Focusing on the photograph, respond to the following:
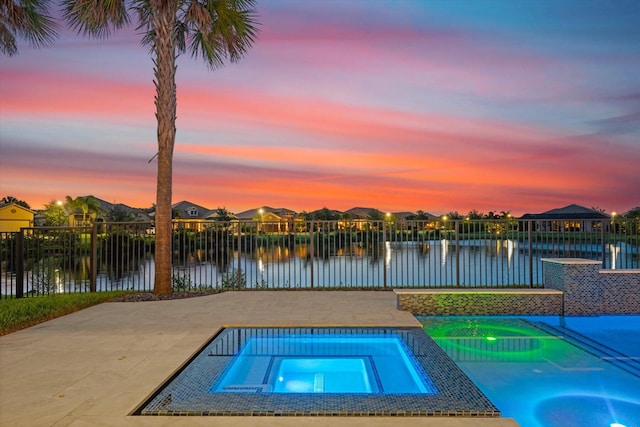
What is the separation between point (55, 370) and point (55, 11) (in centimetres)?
850

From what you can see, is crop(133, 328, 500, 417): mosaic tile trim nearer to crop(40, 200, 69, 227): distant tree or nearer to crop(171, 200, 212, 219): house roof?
crop(40, 200, 69, 227): distant tree

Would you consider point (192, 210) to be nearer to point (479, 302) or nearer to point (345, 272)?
point (345, 272)

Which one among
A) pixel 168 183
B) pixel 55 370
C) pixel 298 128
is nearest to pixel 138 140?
pixel 298 128

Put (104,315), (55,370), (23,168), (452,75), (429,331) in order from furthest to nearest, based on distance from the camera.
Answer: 1. (23,168)
2. (452,75)
3. (104,315)
4. (429,331)
5. (55,370)

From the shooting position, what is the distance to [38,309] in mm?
6277

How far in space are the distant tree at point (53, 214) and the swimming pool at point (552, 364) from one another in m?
56.5

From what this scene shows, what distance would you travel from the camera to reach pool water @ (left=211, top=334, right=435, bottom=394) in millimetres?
3652

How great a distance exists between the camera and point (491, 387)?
13.0 feet

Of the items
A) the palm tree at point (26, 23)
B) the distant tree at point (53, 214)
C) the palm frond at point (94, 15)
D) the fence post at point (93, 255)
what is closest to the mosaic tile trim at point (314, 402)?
the fence post at point (93, 255)

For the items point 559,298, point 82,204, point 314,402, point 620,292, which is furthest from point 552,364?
point 82,204

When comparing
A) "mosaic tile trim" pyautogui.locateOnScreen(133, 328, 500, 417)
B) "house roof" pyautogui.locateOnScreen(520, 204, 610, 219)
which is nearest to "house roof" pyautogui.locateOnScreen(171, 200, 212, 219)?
"house roof" pyautogui.locateOnScreen(520, 204, 610, 219)

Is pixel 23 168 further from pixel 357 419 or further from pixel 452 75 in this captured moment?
pixel 357 419

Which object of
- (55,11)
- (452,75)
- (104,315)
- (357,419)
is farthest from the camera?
(452,75)

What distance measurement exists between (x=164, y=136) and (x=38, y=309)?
12.3 feet
